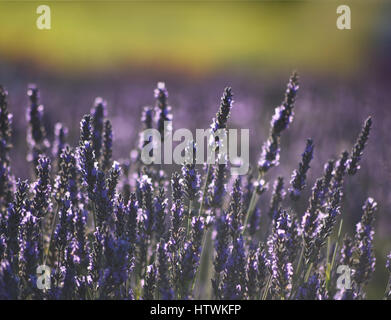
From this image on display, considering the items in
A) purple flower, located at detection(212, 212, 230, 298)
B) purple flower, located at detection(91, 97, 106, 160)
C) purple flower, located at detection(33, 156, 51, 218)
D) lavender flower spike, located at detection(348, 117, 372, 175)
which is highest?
purple flower, located at detection(91, 97, 106, 160)

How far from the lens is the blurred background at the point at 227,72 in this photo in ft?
12.3

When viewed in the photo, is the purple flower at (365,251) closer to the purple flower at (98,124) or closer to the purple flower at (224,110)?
the purple flower at (224,110)

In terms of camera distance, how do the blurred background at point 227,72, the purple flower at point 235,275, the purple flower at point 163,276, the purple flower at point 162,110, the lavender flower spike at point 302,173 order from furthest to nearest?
the blurred background at point 227,72 < the purple flower at point 162,110 < the lavender flower spike at point 302,173 < the purple flower at point 235,275 < the purple flower at point 163,276

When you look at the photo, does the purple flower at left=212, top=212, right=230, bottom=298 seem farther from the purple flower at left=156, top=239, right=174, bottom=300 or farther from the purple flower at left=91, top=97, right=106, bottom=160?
the purple flower at left=91, top=97, right=106, bottom=160

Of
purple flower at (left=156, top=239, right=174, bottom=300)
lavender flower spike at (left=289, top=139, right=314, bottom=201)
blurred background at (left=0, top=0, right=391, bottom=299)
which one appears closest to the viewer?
purple flower at (left=156, top=239, right=174, bottom=300)

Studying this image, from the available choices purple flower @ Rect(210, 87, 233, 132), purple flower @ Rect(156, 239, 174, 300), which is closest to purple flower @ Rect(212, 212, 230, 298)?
purple flower @ Rect(156, 239, 174, 300)

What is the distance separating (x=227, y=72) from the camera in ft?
28.3

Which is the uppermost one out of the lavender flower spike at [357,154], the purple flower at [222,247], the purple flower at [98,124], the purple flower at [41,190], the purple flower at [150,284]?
the purple flower at [98,124]

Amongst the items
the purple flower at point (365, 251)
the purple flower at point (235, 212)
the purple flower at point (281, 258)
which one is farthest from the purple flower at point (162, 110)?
the purple flower at point (365, 251)

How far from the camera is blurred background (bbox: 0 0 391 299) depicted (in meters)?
3.76

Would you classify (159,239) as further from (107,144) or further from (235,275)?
(107,144)

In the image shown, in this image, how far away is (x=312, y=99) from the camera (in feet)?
19.3
